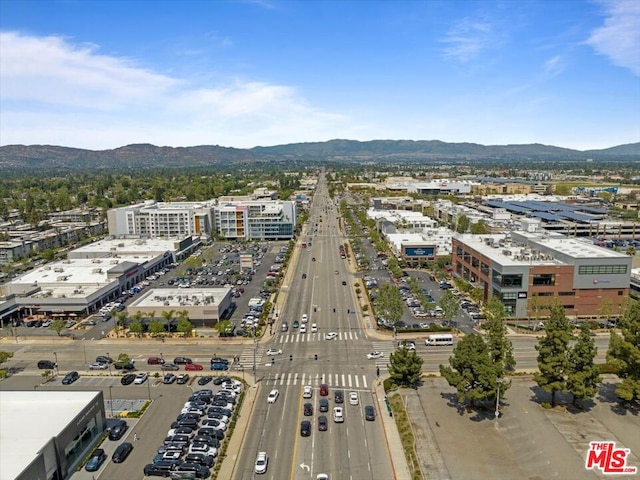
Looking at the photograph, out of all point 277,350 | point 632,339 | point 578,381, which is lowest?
point 277,350

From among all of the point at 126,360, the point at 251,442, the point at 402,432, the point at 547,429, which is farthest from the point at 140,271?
the point at 547,429

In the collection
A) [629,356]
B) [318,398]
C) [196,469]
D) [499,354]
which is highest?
[629,356]

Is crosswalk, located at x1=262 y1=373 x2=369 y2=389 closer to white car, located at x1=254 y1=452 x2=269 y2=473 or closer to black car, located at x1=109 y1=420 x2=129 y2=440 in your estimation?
white car, located at x1=254 y1=452 x2=269 y2=473

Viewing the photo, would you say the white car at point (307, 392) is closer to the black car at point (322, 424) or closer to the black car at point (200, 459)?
the black car at point (322, 424)

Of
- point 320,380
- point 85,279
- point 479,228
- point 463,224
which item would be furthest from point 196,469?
point 463,224

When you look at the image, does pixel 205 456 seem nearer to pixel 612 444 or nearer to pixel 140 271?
pixel 612 444

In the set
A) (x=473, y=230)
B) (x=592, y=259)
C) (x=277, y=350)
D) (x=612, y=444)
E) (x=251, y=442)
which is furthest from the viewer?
(x=473, y=230)

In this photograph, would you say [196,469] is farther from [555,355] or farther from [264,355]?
[555,355]
